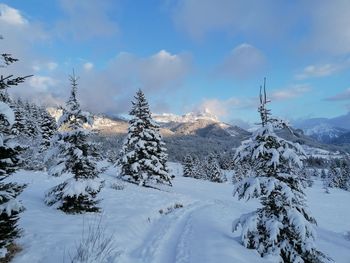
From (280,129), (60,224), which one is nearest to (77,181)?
(60,224)

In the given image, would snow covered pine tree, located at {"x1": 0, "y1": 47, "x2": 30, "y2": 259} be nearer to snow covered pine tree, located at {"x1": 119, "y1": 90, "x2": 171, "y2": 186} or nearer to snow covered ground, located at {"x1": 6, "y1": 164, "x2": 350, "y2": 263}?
snow covered ground, located at {"x1": 6, "y1": 164, "x2": 350, "y2": 263}

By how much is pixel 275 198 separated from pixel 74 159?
8.87 metres

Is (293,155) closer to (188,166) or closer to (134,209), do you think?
(134,209)

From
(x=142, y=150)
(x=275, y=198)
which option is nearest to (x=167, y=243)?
(x=275, y=198)

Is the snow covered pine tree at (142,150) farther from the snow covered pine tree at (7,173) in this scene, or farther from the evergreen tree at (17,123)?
the snow covered pine tree at (7,173)

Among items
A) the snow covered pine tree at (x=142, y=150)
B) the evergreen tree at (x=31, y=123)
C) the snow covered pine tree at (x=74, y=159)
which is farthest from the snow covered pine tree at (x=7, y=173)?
the evergreen tree at (x=31, y=123)

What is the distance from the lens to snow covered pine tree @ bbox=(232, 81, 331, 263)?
11.5 m

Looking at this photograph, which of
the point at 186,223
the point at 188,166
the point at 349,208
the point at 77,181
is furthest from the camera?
the point at 188,166

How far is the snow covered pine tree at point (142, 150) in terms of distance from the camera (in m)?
32.2

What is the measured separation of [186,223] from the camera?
17.2 meters

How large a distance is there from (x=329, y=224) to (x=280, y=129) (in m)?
20.8

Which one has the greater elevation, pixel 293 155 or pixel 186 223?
pixel 293 155

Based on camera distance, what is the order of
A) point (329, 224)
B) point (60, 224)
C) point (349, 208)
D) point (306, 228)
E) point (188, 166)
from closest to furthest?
point (306, 228), point (60, 224), point (329, 224), point (349, 208), point (188, 166)

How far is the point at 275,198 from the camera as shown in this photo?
12.1 metres
